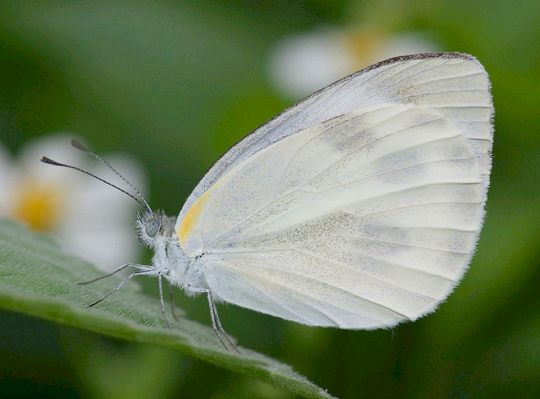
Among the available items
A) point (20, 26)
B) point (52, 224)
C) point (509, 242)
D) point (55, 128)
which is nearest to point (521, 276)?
point (509, 242)

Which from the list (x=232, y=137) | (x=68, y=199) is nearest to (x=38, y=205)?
(x=68, y=199)

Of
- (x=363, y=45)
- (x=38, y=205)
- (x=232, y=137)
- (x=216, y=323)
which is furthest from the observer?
(x=363, y=45)

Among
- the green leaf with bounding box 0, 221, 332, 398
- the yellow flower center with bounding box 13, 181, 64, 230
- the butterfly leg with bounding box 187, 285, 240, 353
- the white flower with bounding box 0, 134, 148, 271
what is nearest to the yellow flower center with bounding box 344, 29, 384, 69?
the white flower with bounding box 0, 134, 148, 271

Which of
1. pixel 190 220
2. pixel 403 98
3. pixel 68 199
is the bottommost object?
pixel 68 199

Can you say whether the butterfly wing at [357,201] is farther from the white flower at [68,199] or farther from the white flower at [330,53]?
the white flower at [330,53]

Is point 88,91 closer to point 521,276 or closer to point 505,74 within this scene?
point 505,74

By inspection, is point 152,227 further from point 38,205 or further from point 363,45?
point 363,45

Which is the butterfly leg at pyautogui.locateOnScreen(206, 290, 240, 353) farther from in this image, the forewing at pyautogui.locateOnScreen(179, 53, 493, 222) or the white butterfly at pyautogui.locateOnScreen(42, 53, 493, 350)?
the forewing at pyautogui.locateOnScreen(179, 53, 493, 222)

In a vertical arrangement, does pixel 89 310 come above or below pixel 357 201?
below
